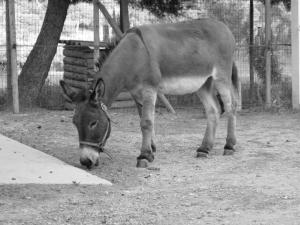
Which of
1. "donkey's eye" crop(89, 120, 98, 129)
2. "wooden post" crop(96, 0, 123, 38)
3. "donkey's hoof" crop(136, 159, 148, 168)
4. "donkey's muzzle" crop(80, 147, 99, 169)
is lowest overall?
"donkey's hoof" crop(136, 159, 148, 168)

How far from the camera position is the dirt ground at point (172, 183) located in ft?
18.9

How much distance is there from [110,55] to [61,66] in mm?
7285

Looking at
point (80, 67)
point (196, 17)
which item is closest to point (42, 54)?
point (80, 67)

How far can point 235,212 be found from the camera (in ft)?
19.2

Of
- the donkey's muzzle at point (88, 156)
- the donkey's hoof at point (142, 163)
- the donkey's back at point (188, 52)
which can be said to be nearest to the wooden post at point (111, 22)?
the donkey's back at point (188, 52)

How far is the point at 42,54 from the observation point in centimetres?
1308

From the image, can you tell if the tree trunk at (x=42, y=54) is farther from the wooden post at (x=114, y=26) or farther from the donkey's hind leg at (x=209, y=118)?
the donkey's hind leg at (x=209, y=118)

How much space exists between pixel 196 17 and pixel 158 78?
253 inches

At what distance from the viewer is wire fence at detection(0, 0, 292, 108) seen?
1354 centimetres

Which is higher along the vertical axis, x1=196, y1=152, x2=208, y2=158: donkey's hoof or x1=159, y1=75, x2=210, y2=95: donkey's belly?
x1=159, y1=75, x2=210, y2=95: donkey's belly

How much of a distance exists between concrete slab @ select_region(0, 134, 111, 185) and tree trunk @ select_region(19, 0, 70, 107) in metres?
5.01

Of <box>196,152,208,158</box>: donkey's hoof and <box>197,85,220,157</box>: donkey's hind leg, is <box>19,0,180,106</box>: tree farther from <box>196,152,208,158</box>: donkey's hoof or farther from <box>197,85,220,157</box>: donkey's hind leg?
<box>196,152,208,158</box>: donkey's hoof

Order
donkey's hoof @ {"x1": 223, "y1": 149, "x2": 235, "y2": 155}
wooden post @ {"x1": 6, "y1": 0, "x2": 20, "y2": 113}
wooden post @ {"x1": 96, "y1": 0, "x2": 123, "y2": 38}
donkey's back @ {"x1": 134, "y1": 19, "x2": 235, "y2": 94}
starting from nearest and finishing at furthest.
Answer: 1. donkey's back @ {"x1": 134, "y1": 19, "x2": 235, "y2": 94}
2. donkey's hoof @ {"x1": 223, "y1": 149, "x2": 235, "y2": 155}
3. wooden post @ {"x1": 6, "y1": 0, "x2": 20, "y2": 113}
4. wooden post @ {"x1": 96, "y1": 0, "x2": 123, "y2": 38}

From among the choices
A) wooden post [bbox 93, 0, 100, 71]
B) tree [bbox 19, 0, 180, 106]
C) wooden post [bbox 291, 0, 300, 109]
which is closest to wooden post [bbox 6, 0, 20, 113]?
tree [bbox 19, 0, 180, 106]
